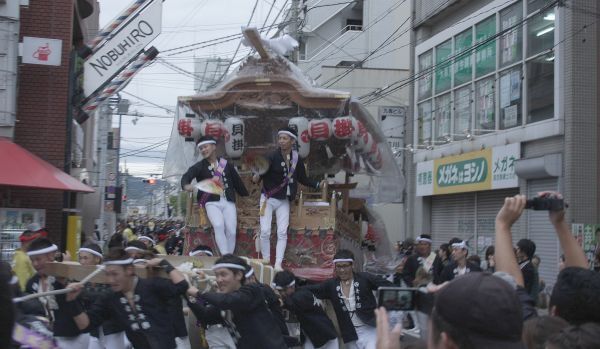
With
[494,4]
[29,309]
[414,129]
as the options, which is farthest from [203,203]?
[414,129]

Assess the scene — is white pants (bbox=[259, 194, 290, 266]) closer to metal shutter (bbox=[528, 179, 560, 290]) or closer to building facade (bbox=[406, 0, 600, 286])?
building facade (bbox=[406, 0, 600, 286])

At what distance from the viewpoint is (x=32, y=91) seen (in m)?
14.8

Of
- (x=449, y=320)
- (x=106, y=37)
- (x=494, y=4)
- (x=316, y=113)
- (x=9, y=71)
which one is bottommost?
(x=449, y=320)

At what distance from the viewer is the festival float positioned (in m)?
10.6

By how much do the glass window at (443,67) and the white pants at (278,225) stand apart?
13.4 m

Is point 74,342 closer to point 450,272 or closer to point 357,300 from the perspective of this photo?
point 357,300

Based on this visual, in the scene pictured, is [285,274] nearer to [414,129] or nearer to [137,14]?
[137,14]

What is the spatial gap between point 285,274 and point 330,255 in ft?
6.99

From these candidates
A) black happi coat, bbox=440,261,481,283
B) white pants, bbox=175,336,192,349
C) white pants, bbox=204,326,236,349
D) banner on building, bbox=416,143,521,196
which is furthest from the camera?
banner on building, bbox=416,143,521,196

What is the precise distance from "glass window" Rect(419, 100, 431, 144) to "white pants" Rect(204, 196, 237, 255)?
15149mm

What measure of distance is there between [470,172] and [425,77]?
481 cm

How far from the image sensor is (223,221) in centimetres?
1032

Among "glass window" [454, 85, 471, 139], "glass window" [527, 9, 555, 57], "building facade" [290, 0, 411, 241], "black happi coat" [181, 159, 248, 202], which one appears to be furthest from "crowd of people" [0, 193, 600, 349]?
"building facade" [290, 0, 411, 241]

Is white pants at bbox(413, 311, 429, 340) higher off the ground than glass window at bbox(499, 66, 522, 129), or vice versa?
glass window at bbox(499, 66, 522, 129)
